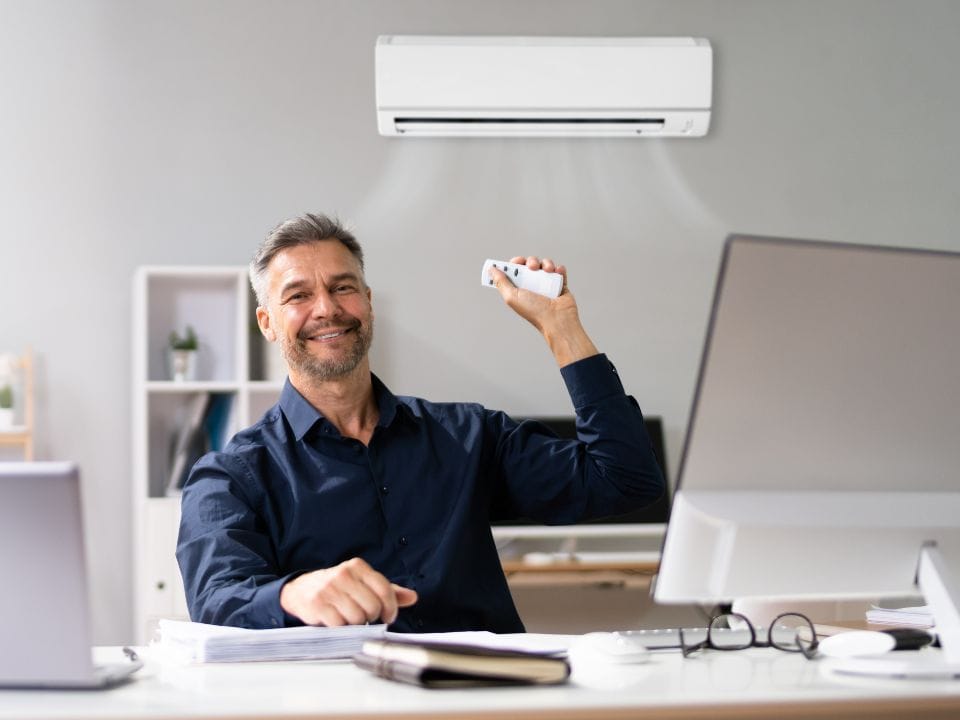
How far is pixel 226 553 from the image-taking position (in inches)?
66.1

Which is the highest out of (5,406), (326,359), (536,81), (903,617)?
(536,81)

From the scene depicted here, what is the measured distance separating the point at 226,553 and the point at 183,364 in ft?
7.03

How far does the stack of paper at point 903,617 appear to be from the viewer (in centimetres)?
162

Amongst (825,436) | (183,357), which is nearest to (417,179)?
(183,357)

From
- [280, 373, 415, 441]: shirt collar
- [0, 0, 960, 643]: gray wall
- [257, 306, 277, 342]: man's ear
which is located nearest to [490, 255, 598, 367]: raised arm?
[280, 373, 415, 441]: shirt collar

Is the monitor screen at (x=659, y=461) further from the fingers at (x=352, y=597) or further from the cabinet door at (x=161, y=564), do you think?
the fingers at (x=352, y=597)

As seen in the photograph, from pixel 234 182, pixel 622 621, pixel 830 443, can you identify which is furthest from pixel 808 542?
pixel 234 182

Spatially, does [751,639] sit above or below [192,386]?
below

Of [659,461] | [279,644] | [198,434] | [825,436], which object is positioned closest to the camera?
[825,436]

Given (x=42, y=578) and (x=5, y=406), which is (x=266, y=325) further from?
(x=5, y=406)

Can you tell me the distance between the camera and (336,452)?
199 centimetres

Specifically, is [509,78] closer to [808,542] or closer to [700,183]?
[700,183]

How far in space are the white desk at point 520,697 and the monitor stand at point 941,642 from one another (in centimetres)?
3

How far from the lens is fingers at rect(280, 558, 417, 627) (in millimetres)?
1339
